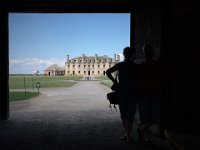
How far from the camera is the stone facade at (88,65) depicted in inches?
4749

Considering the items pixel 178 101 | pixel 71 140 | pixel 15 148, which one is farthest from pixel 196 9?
pixel 15 148

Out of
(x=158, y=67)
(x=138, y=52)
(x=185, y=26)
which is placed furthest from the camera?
(x=138, y=52)

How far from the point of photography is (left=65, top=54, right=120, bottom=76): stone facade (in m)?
121

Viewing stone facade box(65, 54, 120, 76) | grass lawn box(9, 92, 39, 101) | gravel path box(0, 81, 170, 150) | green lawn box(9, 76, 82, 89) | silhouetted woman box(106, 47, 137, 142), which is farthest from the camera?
stone facade box(65, 54, 120, 76)

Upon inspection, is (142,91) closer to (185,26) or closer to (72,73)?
(185,26)

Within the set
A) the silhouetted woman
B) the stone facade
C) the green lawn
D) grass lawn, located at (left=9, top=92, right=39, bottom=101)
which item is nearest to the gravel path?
the silhouetted woman

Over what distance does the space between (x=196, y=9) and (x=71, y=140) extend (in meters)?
4.23

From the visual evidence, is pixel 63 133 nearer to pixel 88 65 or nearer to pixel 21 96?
pixel 21 96

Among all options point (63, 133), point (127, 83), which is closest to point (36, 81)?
point (63, 133)

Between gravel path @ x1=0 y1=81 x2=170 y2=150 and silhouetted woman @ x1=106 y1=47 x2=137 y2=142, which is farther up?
silhouetted woman @ x1=106 y1=47 x2=137 y2=142

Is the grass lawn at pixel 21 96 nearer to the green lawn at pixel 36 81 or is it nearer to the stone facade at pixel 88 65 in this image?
the green lawn at pixel 36 81

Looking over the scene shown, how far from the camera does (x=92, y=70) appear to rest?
397 feet

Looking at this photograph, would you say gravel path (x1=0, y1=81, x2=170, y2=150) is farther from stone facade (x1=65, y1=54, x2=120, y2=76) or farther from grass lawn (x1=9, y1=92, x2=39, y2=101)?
stone facade (x1=65, y1=54, x2=120, y2=76)

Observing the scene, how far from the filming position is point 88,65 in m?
123
